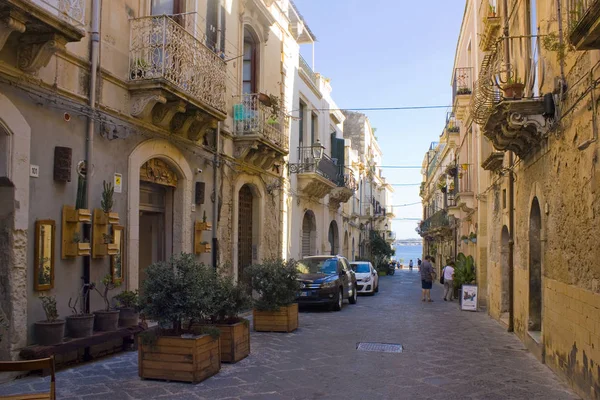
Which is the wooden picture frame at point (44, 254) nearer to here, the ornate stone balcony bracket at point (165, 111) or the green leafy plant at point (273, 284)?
the ornate stone balcony bracket at point (165, 111)

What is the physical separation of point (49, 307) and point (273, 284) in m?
4.65

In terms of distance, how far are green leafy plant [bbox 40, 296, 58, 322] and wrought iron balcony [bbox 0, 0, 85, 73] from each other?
2.89 metres

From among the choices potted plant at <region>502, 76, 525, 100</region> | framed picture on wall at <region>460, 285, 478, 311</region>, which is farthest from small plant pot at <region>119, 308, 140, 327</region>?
framed picture on wall at <region>460, 285, 478, 311</region>

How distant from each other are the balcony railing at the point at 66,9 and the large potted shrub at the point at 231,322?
12.7 ft

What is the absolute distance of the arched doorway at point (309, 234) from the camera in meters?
23.1

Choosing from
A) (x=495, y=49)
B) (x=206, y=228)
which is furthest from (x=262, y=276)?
(x=495, y=49)

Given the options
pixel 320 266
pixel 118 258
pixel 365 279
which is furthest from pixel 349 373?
pixel 365 279

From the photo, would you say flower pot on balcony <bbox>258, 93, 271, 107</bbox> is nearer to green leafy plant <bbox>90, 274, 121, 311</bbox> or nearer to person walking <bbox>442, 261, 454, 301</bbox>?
green leafy plant <bbox>90, 274, 121, 311</bbox>

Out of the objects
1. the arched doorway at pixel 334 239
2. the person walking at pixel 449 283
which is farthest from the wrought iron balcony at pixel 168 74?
the arched doorway at pixel 334 239

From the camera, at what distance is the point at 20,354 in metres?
6.91

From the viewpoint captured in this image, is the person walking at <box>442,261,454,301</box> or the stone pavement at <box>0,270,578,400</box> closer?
the stone pavement at <box>0,270,578,400</box>

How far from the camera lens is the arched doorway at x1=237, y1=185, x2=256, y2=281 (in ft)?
50.5

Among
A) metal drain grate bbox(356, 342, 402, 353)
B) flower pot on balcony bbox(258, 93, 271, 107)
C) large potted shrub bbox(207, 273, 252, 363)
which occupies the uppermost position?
flower pot on balcony bbox(258, 93, 271, 107)

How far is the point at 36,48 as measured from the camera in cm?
696
